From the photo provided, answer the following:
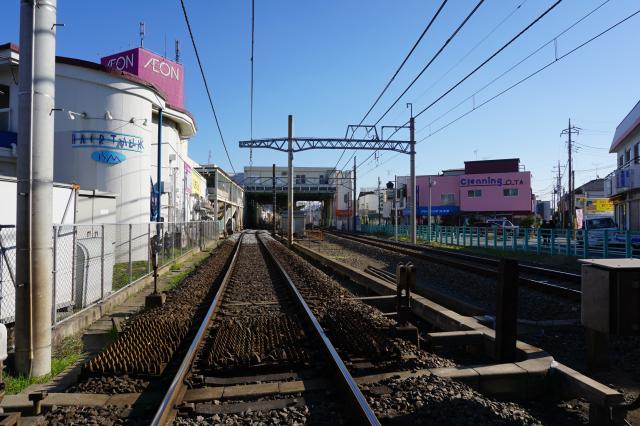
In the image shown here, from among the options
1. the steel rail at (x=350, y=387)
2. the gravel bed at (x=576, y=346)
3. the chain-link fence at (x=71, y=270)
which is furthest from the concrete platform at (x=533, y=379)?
the chain-link fence at (x=71, y=270)

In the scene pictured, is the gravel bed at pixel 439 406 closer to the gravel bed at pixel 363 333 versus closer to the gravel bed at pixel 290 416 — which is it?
the gravel bed at pixel 290 416

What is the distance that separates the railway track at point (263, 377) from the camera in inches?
164

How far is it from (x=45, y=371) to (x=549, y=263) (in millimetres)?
19330

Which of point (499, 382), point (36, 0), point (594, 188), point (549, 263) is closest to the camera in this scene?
→ point (499, 382)

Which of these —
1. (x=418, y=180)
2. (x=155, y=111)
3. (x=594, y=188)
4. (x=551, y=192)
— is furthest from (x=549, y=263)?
(x=594, y=188)

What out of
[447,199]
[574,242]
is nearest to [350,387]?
[574,242]

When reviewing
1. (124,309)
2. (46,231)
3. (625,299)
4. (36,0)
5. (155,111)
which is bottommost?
(124,309)

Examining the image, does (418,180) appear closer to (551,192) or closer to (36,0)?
(551,192)

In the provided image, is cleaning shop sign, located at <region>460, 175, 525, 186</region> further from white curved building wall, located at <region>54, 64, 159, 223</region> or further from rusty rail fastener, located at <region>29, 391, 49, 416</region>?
rusty rail fastener, located at <region>29, 391, 49, 416</region>

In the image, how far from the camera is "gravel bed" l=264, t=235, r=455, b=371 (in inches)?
214

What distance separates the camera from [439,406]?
4121 mm

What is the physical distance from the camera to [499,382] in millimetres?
4789

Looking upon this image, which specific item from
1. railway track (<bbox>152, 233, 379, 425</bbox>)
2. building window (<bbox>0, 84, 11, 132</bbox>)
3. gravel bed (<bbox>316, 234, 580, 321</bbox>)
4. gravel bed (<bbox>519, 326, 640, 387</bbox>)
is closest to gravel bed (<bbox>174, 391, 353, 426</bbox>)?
railway track (<bbox>152, 233, 379, 425</bbox>)

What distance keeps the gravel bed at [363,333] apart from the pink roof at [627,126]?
84.3 feet
